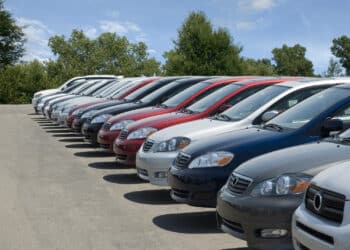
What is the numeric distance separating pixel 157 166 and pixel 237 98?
2367mm

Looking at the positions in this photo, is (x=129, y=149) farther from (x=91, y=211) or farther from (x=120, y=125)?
(x=91, y=211)

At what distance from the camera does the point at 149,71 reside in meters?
98.2

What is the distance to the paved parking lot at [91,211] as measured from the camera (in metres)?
6.90

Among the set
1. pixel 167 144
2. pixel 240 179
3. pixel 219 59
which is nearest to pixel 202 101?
pixel 167 144

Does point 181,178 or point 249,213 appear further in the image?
point 181,178

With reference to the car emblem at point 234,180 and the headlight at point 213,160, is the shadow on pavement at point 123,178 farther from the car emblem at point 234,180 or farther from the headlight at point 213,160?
the car emblem at point 234,180

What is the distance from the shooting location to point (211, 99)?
11.3m

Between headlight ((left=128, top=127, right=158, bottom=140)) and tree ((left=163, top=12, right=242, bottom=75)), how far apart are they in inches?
1255

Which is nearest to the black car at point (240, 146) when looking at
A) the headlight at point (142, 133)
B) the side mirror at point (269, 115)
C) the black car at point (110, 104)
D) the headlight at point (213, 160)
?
the headlight at point (213, 160)

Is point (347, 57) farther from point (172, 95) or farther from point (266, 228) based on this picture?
point (266, 228)

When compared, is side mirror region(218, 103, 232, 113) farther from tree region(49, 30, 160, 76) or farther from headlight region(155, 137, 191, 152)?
tree region(49, 30, 160, 76)

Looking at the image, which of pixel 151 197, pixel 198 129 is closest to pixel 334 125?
pixel 198 129

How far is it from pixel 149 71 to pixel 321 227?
9409cm

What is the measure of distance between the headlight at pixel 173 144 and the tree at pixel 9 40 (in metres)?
52.1
